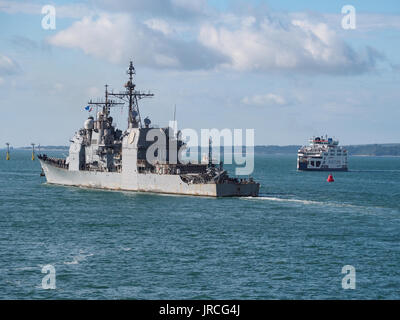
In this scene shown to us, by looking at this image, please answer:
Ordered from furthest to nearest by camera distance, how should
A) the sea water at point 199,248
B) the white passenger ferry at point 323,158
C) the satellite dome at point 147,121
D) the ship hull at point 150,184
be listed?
the white passenger ferry at point 323,158 < the satellite dome at point 147,121 < the ship hull at point 150,184 < the sea water at point 199,248

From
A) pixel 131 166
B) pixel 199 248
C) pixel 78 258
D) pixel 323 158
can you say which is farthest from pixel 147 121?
pixel 323 158

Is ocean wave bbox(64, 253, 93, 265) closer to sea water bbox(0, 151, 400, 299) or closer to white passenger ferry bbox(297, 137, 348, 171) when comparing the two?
sea water bbox(0, 151, 400, 299)

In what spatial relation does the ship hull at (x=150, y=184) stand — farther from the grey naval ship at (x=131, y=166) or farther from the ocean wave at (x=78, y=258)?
the ocean wave at (x=78, y=258)

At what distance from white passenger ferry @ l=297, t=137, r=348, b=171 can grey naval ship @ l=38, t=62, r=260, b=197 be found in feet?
233

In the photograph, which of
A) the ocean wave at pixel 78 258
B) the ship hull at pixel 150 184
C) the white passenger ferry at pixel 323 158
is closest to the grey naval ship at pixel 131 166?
the ship hull at pixel 150 184

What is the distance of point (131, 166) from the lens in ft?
228

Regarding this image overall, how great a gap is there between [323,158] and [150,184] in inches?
3213

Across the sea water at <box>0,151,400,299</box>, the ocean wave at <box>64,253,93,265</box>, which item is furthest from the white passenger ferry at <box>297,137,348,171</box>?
the ocean wave at <box>64,253,93,265</box>

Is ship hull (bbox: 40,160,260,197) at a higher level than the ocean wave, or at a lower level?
higher

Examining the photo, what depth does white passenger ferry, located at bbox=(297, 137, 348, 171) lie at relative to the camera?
464 ft

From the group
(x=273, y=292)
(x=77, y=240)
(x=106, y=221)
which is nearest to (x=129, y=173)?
(x=106, y=221)

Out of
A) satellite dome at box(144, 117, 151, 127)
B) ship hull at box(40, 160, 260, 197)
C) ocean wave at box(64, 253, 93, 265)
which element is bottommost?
ocean wave at box(64, 253, 93, 265)

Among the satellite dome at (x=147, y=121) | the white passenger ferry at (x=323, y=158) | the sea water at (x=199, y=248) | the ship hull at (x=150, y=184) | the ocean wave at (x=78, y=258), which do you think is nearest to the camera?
the sea water at (x=199, y=248)

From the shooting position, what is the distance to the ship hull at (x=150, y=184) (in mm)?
62875
